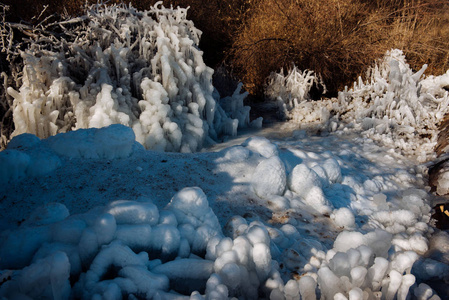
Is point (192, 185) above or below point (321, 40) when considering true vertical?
below

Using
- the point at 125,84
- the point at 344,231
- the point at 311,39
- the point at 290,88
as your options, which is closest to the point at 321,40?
the point at 311,39

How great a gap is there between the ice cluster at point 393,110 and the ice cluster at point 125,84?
134 centimetres

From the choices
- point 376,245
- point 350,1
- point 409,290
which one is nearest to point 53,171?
point 376,245

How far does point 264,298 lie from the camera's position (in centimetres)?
142

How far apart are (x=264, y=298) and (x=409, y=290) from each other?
0.62 metres

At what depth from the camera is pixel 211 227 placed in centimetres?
169

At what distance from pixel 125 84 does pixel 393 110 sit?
3.20 meters

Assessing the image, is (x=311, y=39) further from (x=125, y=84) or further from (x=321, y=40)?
(x=125, y=84)

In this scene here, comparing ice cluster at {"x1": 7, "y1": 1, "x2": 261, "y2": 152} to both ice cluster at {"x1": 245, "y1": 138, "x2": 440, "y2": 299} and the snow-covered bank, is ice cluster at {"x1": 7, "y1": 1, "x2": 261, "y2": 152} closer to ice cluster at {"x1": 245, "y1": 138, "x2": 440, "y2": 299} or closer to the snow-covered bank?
the snow-covered bank

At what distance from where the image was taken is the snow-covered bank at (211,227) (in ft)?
4.24

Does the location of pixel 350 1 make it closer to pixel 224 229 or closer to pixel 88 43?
pixel 88 43

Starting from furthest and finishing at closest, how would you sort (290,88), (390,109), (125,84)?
(290,88)
(390,109)
(125,84)

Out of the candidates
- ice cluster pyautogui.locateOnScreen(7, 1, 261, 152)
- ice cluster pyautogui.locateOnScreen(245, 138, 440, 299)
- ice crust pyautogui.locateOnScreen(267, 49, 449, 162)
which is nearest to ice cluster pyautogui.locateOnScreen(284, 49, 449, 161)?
ice crust pyautogui.locateOnScreen(267, 49, 449, 162)

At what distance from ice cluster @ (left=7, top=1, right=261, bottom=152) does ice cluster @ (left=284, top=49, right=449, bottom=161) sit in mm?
1337
